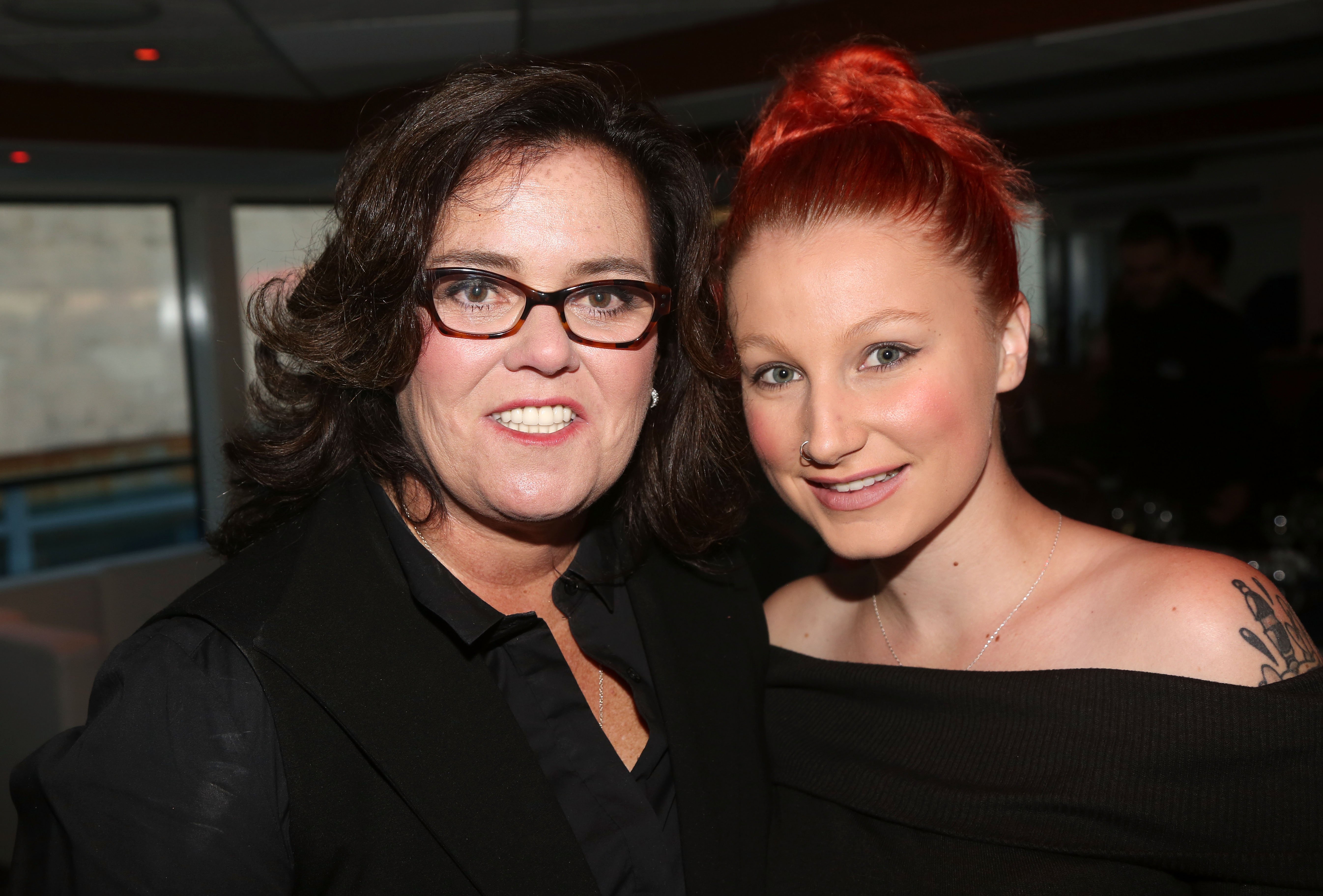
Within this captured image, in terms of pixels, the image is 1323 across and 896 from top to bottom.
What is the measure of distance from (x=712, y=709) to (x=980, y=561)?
0.49m

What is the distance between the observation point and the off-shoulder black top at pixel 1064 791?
131 cm

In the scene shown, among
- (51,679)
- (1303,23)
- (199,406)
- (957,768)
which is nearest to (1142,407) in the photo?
(1303,23)

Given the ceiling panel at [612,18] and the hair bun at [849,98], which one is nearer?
the hair bun at [849,98]

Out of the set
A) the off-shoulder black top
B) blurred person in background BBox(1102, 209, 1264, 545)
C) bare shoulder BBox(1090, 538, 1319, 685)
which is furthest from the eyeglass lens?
blurred person in background BBox(1102, 209, 1264, 545)

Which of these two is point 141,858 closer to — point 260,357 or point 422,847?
point 422,847

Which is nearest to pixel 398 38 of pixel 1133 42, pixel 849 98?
pixel 1133 42

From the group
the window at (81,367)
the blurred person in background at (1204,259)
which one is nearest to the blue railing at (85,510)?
the window at (81,367)

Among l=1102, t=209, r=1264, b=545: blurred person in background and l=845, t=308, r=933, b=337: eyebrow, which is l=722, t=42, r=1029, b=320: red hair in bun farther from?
l=1102, t=209, r=1264, b=545: blurred person in background

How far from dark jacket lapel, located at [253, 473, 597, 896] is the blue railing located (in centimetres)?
790

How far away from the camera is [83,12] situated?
12.9 ft

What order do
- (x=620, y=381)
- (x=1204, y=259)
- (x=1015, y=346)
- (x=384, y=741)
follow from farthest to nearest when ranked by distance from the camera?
(x=1204, y=259), (x=1015, y=346), (x=620, y=381), (x=384, y=741)

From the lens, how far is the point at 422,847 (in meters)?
1.20

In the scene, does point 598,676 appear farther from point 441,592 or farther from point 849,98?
point 849,98

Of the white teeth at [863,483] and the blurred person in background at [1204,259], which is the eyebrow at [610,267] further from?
the blurred person in background at [1204,259]
